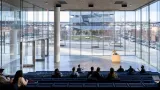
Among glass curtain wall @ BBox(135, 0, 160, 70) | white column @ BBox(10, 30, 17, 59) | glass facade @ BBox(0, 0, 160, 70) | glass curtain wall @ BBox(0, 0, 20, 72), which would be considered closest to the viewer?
glass curtain wall @ BBox(0, 0, 20, 72)

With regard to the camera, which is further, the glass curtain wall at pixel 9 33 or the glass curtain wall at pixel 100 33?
the glass curtain wall at pixel 100 33

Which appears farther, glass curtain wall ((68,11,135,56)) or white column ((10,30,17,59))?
glass curtain wall ((68,11,135,56))

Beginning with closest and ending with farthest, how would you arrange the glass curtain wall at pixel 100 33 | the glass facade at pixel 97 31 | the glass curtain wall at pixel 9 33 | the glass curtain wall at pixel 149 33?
1. the glass curtain wall at pixel 9 33
2. the glass curtain wall at pixel 149 33
3. the glass facade at pixel 97 31
4. the glass curtain wall at pixel 100 33

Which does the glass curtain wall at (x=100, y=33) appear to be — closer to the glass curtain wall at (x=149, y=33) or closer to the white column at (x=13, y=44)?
the glass curtain wall at (x=149, y=33)

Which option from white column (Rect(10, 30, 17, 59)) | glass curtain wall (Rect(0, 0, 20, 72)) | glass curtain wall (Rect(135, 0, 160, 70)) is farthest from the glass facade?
white column (Rect(10, 30, 17, 59))

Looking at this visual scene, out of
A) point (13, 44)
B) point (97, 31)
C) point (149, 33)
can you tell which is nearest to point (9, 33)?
point (13, 44)

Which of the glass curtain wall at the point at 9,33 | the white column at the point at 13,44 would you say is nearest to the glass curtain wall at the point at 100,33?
the glass curtain wall at the point at 9,33

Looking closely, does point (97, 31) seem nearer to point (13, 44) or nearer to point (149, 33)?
point (149, 33)

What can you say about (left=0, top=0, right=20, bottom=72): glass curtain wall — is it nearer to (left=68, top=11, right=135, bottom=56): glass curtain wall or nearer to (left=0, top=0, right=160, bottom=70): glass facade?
(left=0, top=0, right=160, bottom=70): glass facade

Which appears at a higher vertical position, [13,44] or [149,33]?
[149,33]

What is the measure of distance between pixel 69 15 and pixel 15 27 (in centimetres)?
1400

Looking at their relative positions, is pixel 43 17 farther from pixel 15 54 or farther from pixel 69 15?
pixel 15 54

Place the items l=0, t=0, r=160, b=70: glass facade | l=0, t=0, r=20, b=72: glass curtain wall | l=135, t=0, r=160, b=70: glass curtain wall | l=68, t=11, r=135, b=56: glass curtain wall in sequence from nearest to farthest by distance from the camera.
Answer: l=0, t=0, r=20, b=72: glass curtain wall < l=135, t=0, r=160, b=70: glass curtain wall < l=0, t=0, r=160, b=70: glass facade < l=68, t=11, r=135, b=56: glass curtain wall

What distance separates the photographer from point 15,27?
19.7 metres
